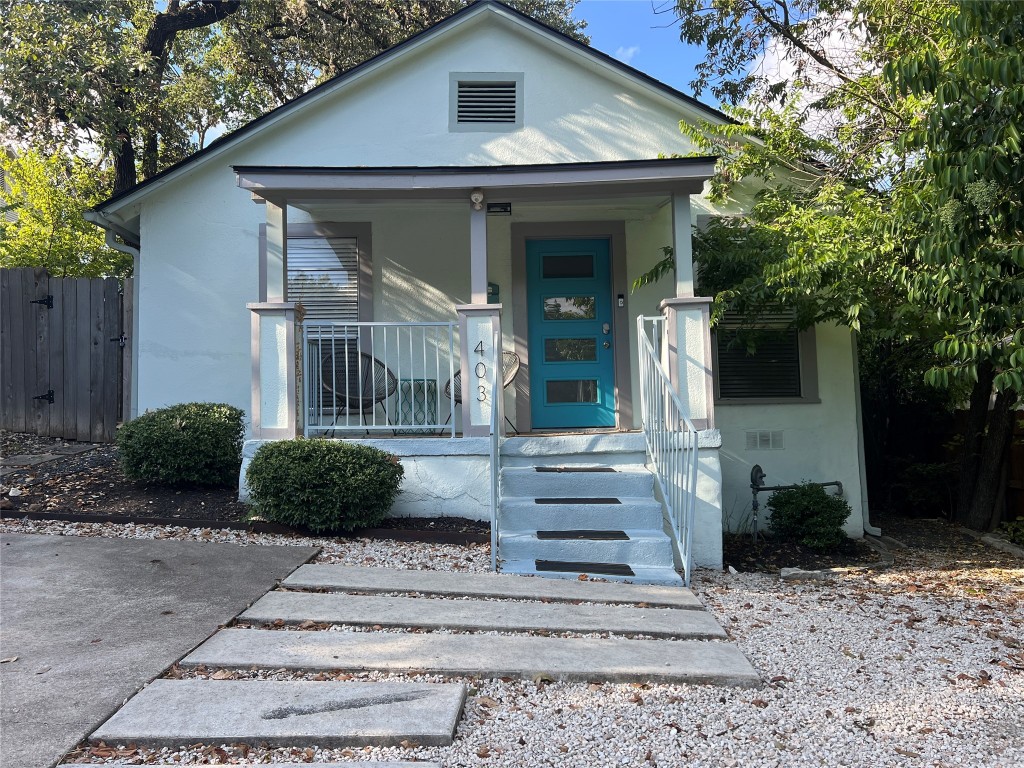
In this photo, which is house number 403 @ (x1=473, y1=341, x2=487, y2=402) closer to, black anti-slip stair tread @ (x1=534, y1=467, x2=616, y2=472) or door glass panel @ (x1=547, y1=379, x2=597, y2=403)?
black anti-slip stair tread @ (x1=534, y1=467, x2=616, y2=472)

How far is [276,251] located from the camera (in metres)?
6.12

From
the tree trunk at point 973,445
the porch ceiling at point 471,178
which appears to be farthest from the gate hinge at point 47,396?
the tree trunk at point 973,445

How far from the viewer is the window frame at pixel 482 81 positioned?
760cm

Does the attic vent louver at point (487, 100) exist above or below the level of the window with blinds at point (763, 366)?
above

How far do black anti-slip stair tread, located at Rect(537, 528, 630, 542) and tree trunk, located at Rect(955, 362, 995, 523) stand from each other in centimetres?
477

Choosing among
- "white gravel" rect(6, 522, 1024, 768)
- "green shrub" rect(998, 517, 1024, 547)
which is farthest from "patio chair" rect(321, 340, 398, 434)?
"green shrub" rect(998, 517, 1024, 547)

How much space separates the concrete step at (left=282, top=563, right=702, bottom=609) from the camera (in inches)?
168

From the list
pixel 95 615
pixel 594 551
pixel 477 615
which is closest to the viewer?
pixel 95 615

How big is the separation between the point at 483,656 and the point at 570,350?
4.56 metres

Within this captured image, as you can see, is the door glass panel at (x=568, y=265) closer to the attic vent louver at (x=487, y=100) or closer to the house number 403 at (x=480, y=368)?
the attic vent louver at (x=487, y=100)

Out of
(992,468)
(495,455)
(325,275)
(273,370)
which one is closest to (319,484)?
(273,370)

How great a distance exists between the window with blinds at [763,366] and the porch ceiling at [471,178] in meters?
1.85

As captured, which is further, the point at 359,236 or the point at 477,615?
the point at 359,236

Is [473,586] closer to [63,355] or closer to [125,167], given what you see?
[63,355]
